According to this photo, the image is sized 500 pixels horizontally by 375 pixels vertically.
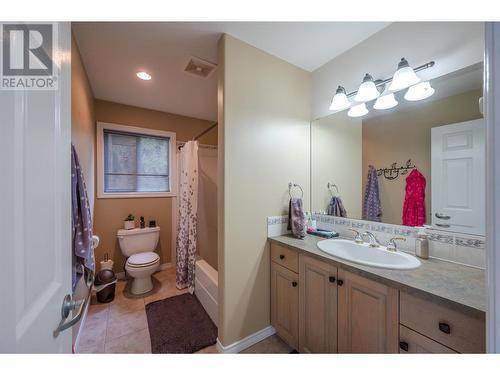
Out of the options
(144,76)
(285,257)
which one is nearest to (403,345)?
(285,257)

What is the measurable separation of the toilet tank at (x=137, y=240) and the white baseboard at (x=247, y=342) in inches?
63.4

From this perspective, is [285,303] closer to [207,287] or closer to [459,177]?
[207,287]

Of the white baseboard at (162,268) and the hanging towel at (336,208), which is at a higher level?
the hanging towel at (336,208)

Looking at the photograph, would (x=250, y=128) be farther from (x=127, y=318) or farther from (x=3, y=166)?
(x=127, y=318)

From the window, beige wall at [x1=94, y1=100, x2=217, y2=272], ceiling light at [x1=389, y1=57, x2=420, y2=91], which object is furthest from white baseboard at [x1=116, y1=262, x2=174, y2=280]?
ceiling light at [x1=389, y1=57, x2=420, y2=91]

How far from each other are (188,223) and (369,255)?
1.94 metres

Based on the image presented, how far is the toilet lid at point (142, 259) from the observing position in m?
2.16

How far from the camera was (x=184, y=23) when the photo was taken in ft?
4.39

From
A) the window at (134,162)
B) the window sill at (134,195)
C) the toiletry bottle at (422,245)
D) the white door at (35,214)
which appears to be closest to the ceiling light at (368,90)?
the toiletry bottle at (422,245)

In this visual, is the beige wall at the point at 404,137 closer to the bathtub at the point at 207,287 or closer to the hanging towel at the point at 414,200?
the hanging towel at the point at 414,200

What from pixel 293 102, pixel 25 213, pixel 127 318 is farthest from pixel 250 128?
pixel 127 318

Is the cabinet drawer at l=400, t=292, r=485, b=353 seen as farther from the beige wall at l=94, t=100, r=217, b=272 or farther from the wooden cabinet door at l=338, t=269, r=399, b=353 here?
the beige wall at l=94, t=100, r=217, b=272

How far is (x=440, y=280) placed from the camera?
0.90 meters

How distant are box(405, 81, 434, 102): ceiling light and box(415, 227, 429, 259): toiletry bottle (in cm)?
87
